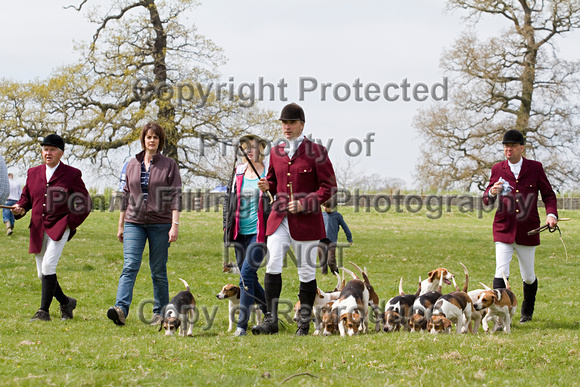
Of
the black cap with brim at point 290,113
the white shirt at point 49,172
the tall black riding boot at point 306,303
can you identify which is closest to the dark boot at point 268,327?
the tall black riding boot at point 306,303

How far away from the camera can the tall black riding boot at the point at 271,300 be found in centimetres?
816

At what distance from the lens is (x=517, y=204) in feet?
31.2

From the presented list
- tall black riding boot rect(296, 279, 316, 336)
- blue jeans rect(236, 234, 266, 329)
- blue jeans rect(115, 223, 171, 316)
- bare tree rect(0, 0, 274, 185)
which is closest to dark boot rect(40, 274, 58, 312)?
blue jeans rect(115, 223, 171, 316)

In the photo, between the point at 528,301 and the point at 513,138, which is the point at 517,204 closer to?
the point at 513,138

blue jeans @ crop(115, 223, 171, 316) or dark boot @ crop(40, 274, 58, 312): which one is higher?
blue jeans @ crop(115, 223, 171, 316)

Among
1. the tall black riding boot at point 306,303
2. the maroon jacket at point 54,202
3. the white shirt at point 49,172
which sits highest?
the white shirt at point 49,172

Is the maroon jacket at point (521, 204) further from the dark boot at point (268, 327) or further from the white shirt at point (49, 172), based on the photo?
the white shirt at point (49, 172)

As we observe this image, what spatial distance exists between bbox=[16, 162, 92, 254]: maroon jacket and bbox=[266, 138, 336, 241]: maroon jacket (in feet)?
9.40

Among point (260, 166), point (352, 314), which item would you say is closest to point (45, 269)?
point (260, 166)

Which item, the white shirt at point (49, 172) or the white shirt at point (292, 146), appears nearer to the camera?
the white shirt at point (292, 146)

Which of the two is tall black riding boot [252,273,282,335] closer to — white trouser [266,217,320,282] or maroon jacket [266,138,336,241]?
white trouser [266,217,320,282]

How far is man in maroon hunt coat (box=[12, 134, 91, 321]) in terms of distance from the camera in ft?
31.0

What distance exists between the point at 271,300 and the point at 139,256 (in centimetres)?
179

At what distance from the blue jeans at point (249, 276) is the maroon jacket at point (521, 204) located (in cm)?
285
